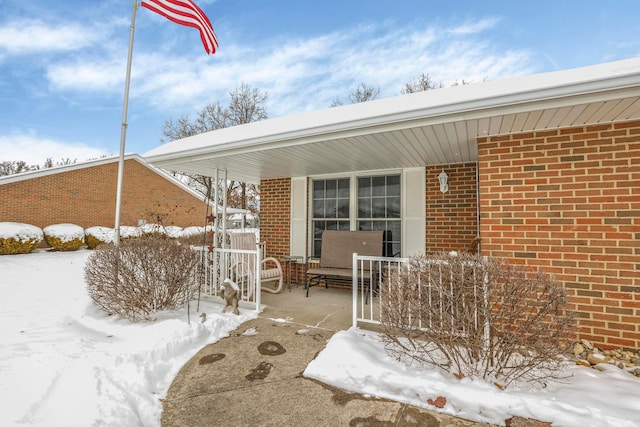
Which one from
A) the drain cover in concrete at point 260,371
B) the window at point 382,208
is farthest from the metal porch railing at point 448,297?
the window at point 382,208

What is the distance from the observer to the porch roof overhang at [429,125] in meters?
2.63

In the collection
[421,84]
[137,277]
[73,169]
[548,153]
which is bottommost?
[137,277]

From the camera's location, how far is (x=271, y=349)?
3221 millimetres

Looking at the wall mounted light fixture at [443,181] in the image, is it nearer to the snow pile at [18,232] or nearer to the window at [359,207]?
the window at [359,207]

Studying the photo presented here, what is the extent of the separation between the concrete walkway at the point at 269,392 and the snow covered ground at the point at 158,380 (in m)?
0.12

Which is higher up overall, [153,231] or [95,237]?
[153,231]

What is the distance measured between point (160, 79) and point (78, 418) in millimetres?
13478

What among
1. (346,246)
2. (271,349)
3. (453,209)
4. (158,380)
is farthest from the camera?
(346,246)

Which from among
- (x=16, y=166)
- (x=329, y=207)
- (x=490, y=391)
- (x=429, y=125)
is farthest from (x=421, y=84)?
(x=16, y=166)

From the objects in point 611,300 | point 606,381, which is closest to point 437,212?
point 611,300

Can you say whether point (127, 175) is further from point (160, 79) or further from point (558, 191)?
point (558, 191)

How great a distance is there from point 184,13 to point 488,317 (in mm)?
5916

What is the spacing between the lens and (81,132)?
2167 centimetres

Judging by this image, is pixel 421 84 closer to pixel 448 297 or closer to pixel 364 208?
pixel 364 208
